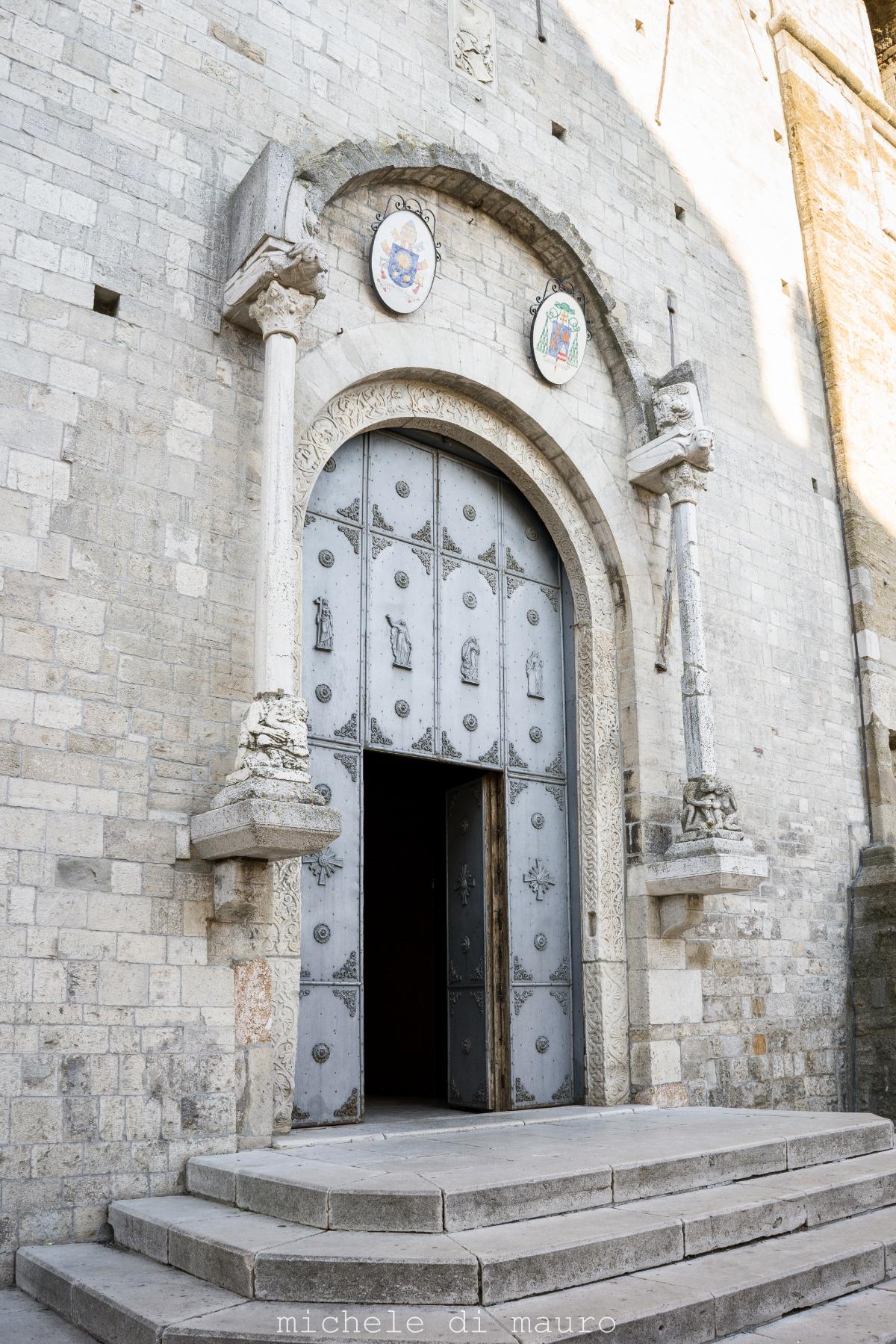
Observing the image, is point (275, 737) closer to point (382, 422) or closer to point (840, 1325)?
point (382, 422)

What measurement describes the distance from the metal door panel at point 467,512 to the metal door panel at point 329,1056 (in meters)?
2.94

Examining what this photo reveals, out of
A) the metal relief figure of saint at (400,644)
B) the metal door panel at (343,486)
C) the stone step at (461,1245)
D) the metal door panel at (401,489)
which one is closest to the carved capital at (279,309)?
the metal door panel at (343,486)

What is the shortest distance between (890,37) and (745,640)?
33.8ft

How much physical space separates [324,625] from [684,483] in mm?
2939

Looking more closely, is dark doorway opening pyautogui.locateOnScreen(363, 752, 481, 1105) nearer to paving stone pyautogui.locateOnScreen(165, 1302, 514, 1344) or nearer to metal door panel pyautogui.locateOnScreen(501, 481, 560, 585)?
metal door panel pyautogui.locateOnScreen(501, 481, 560, 585)

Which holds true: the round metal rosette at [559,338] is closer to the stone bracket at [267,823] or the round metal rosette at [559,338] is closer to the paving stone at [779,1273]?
the stone bracket at [267,823]

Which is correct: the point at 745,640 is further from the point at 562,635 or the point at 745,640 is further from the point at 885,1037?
the point at 885,1037

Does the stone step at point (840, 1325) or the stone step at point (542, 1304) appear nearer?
the stone step at point (542, 1304)

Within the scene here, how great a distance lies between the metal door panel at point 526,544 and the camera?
26.3 ft

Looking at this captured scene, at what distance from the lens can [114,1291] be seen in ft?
12.9

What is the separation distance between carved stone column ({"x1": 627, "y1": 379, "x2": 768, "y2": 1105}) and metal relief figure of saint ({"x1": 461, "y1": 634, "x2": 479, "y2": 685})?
4.61ft

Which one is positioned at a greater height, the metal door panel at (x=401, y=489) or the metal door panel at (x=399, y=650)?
the metal door panel at (x=401, y=489)

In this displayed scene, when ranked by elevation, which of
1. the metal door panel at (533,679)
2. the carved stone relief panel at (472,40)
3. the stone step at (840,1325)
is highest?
the carved stone relief panel at (472,40)

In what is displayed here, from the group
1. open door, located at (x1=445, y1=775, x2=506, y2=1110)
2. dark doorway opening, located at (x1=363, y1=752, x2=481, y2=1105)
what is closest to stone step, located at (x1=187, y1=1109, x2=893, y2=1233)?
open door, located at (x1=445, y1=775, x2=506, y2=1110)
